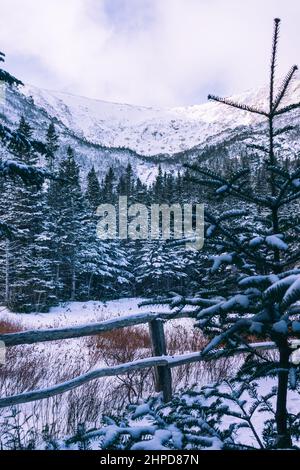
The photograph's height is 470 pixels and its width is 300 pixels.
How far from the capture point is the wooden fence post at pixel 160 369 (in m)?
5.46

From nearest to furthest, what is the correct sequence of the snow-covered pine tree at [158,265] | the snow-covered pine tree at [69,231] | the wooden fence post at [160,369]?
the wooden fence post at [160,369] → the snow-covered pine tree at [69,231] → the snow-covered pine tree at [158,265]

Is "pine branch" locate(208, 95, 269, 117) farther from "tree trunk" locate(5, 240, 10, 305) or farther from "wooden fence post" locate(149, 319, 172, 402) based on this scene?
"tree trunk" locate(5, 240, 10, 305)

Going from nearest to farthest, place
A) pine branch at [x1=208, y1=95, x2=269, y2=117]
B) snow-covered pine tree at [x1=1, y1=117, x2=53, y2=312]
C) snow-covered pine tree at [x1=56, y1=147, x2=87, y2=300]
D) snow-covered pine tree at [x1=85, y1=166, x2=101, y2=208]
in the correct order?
pine branch at [x1=208, y1=95, x2=269, y2=117] → snow-covered pine tree at [x1=1, y1=117, x2=53, y2=312] → snow-covered pine tree at [x1=56, y1=147, x2=87, y2=300] → snow-covered pine tree at [x1=85, y1=166, x2=101, y2=208]

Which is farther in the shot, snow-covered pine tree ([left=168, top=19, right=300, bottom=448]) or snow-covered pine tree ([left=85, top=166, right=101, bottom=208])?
snow-covered pine tree ([left=85, top=166, right=101, bottom=208])

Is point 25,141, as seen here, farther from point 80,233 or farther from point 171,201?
point 171,201

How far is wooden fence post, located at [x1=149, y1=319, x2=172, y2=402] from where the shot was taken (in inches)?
215

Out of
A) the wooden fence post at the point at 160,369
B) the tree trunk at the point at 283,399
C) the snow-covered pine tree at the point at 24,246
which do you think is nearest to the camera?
the tree trunk at the point at 283,399

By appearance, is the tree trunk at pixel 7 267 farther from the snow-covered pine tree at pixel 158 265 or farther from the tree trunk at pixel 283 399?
the tree trunk at pixel 283 399

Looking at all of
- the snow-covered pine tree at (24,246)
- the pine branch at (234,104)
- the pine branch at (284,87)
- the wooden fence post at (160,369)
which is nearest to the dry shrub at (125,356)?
the wooden fence post at (160,369)

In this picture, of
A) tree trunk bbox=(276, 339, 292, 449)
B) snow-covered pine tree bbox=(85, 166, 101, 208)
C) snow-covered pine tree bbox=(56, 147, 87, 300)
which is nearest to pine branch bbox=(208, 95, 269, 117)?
tree trunk bbox=(276, 339, 292, 449)

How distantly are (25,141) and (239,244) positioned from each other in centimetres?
454
